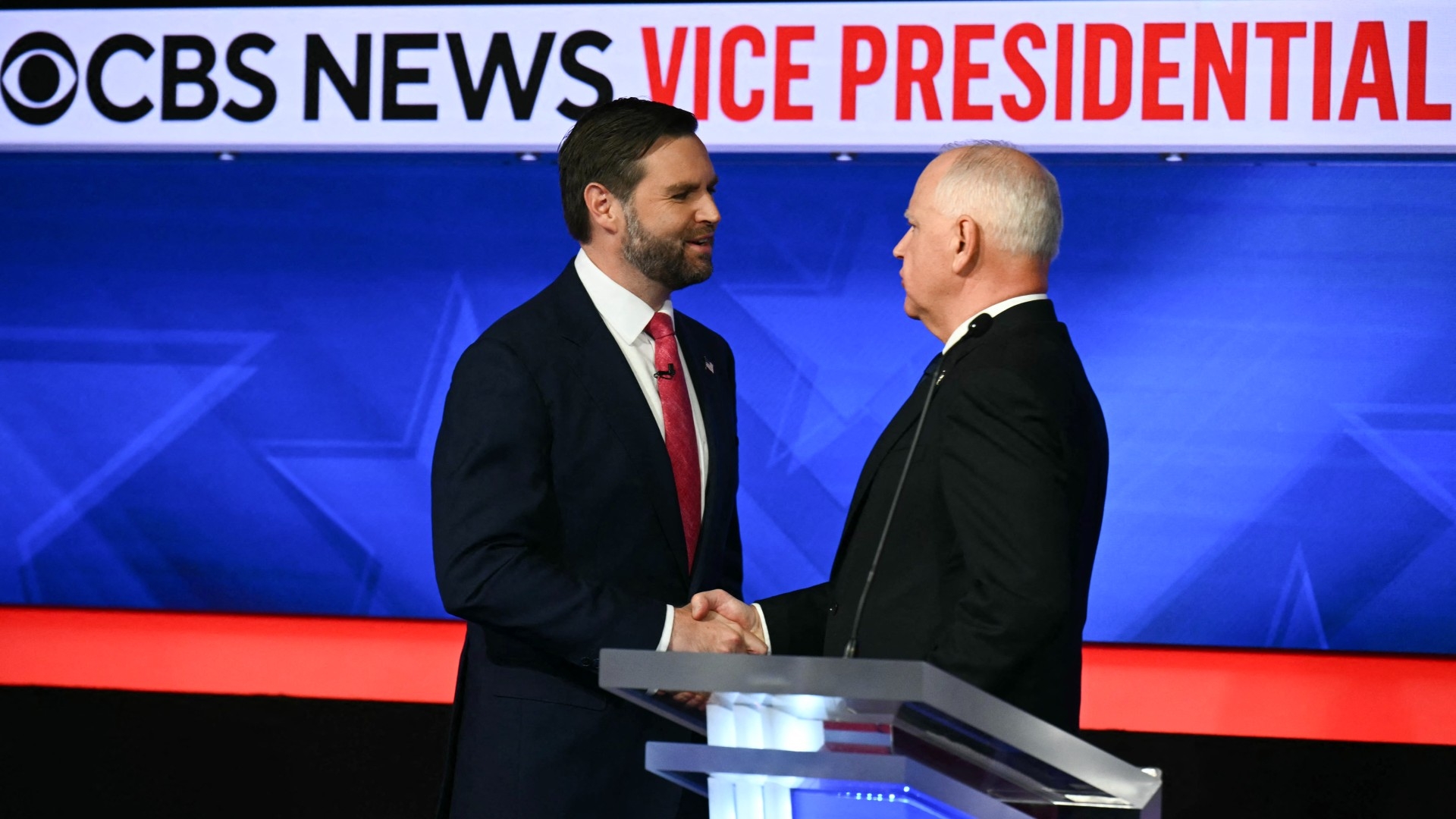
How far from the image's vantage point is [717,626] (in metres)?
2.32

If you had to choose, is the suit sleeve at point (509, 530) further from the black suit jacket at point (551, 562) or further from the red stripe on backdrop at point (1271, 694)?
the red stripe on backdrop at point (1271, 694)

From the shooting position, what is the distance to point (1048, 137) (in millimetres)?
3822

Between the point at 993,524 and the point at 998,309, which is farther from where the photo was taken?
the point at 998,309

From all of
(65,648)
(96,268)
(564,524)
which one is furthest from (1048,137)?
(65,648)

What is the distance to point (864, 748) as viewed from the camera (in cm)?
144

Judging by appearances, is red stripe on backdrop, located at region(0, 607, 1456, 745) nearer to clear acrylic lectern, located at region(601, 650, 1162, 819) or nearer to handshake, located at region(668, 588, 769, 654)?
handshake, located at region(668, 588, 769, 654)

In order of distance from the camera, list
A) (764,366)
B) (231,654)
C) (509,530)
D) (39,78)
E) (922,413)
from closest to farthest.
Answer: (922,413) < (509,530) < (764,366) < (231,654) < (39,78)

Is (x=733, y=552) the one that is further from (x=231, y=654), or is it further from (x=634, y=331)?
(x=231, y=654)

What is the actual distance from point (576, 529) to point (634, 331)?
38 cm

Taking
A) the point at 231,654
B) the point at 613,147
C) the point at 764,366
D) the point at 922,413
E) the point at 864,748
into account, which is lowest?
the point at 864,748

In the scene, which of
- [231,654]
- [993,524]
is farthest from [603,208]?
[231,654]

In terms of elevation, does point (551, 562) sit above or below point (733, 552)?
below

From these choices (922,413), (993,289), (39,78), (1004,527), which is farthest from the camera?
(39,78)

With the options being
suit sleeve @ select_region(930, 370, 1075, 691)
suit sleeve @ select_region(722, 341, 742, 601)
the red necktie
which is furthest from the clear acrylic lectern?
suit sleeve @ select_region(722, 341, 742, 601)
